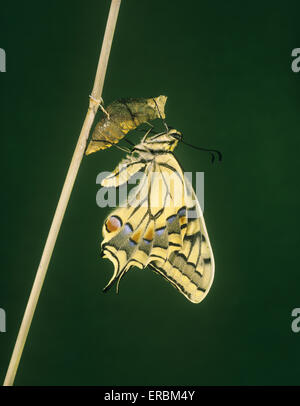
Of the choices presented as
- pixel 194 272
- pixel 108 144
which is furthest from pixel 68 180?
pixel 194 272

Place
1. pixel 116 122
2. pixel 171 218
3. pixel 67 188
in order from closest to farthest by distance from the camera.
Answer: pixel 67 188 → pixel 116 122 → pixel 171 218

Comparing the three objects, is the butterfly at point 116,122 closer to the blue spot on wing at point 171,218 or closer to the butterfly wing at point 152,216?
the butterfly wing at point 152,216

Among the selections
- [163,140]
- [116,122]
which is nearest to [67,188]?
[116,122]

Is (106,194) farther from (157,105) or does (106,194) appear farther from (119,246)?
(157,105)

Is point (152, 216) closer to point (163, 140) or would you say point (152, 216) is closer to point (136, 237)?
point (136, 237)

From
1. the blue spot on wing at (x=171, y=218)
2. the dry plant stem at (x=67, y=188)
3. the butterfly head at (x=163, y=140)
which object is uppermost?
the butterfly head at (x=163, y=140)

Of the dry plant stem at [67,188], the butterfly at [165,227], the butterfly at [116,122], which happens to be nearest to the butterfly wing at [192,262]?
the butterfly at [165,227]

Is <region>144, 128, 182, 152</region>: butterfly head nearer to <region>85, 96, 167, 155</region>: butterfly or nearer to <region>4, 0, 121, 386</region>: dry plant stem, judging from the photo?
<region>85, 96, 167, 155</region>: butterfly
